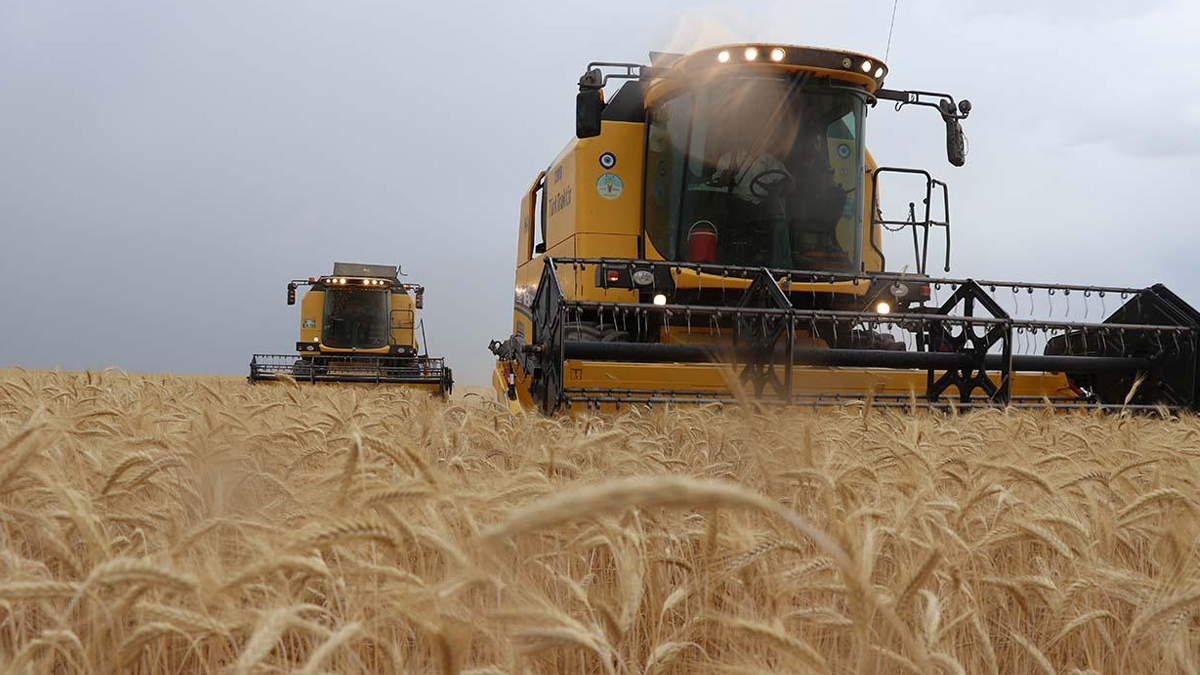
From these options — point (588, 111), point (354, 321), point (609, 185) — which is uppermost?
point (588, 111)

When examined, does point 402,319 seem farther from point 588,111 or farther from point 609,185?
point 588,111

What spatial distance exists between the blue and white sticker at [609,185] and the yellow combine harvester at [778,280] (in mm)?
12

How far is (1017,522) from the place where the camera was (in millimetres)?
1987

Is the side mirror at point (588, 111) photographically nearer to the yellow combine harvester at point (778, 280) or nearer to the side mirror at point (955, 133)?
the yellow combine harvester at point (778, 280)

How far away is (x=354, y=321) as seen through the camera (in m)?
18.2

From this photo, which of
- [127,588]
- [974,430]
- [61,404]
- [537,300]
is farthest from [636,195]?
[127,588]

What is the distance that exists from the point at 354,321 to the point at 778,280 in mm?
13320

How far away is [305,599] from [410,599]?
690 millimetres

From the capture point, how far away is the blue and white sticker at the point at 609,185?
7559 mm

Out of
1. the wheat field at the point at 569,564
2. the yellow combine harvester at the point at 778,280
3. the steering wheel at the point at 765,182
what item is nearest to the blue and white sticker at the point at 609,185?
the yellow combine harvester at the point at 778,280

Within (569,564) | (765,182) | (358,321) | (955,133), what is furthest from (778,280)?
(358,321)

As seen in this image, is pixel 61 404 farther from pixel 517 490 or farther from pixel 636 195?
pixel 636 195

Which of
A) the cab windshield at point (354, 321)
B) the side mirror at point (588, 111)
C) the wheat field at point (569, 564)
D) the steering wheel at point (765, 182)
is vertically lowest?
the wheat field at point (569, 564)

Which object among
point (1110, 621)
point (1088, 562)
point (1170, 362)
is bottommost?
point (1110, 621)
